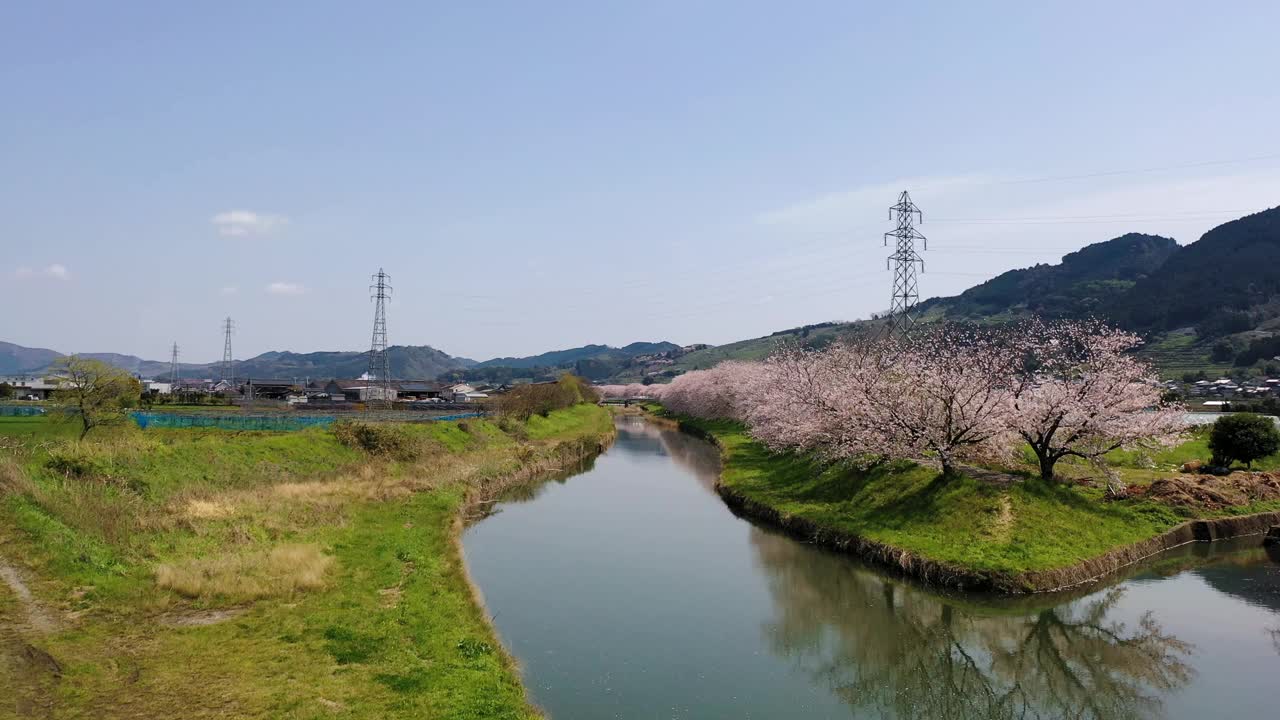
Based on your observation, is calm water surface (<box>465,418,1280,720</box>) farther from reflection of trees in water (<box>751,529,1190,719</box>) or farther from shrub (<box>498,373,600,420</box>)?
shrub (<box>498,373,600,420</box>)

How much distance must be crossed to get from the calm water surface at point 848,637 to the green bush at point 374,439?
19.5 m

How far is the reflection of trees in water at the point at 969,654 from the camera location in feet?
61.7

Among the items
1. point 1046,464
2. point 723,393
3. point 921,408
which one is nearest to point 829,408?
point 921,408

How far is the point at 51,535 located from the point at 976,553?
3134 centimetres

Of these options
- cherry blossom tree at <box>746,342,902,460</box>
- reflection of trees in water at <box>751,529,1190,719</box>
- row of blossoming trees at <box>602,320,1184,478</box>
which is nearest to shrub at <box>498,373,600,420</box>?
cherry blossom tree at <box>746,342,902,460</box>

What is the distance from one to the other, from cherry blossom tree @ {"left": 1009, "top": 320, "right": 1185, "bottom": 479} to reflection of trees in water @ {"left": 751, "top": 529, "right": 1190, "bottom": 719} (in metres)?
9.99

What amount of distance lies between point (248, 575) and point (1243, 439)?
4987 cm

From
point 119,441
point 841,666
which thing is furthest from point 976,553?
point 119,441

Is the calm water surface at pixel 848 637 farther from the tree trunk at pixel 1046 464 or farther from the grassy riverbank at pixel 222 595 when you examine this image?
the tree trunk at pixel 1046 464

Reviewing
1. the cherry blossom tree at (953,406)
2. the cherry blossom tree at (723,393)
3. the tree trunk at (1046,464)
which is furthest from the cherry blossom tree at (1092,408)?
the cherry blossom tree at (723,393)

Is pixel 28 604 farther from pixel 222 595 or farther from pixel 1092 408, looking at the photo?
pixel 1092 408

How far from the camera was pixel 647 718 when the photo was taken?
16766 mm

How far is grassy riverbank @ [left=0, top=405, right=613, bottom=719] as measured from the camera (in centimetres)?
1457

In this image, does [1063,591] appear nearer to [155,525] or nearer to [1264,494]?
[1264,494]
